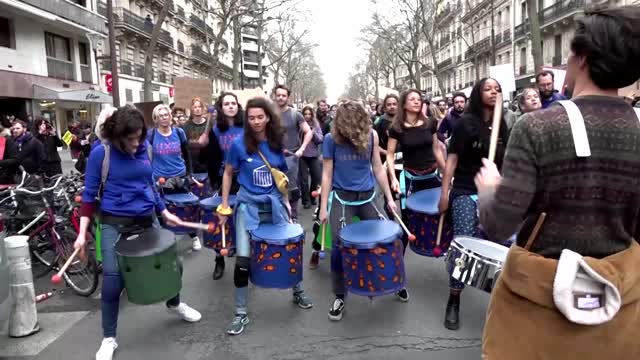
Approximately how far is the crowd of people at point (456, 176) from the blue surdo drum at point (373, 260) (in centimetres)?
31

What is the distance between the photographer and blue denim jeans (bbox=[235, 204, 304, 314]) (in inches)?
163

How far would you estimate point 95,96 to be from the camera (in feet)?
74.3

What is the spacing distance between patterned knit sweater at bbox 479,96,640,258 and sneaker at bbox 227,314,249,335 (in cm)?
289

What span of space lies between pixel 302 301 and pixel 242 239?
92cm

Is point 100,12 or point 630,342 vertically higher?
point 100,12

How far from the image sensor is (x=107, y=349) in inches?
148

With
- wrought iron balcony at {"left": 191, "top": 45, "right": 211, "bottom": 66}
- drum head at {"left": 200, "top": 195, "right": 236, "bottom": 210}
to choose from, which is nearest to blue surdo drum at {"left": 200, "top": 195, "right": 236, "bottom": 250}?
drum head at {"left": 200, "top": 195, "right": 236, "bottom": 210}

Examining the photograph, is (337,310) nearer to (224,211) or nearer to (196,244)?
(224,211)

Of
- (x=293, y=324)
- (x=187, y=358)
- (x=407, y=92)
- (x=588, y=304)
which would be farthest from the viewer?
(x=407, y=92)

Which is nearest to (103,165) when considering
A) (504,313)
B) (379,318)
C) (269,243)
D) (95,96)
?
(269,243)

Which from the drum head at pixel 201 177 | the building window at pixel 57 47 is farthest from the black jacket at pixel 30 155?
the building window at pixel 57 47

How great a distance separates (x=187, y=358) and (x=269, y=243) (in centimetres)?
100

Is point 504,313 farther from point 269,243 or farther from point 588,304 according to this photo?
point 269,243

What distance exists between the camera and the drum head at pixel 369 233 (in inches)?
152
